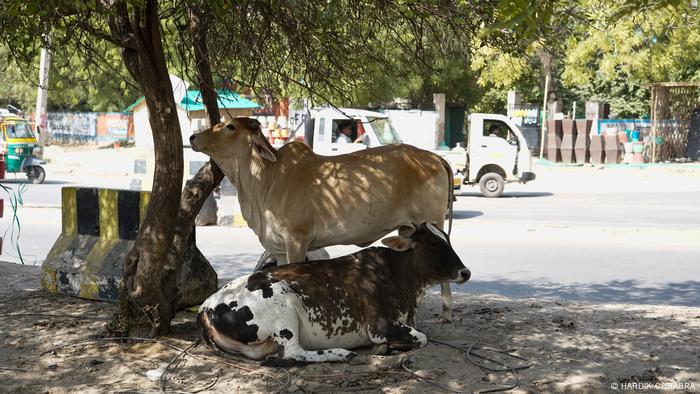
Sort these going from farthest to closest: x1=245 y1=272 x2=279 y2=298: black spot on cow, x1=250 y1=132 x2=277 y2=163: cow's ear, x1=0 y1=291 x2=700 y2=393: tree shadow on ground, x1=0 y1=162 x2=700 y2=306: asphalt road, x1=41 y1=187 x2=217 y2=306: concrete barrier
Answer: x1=0 y1=162 x2=700 y2=306: asphalt road
x1=41 y1=187 x2=217 y2=306: concrete barrier
x1=250 y1=132 x2=277 y2=163: cow's ear
x1=245 y1=272 x2=279 y2=298: black spot on cow
x1=0 y1=291 x2=700 y2=393: tree shadow on ground

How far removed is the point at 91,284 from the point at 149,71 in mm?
2366

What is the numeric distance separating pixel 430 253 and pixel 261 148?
163 cm

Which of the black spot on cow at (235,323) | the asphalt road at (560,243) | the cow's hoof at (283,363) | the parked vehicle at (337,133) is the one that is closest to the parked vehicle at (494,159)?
the asphalt road at (560,243)

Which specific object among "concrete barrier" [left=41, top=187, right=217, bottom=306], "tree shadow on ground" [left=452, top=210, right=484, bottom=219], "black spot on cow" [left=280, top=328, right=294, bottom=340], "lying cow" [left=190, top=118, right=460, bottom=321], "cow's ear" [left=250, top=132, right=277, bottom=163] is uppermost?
"cow's ear" [left=250, top=132, right=277, bottom=163]

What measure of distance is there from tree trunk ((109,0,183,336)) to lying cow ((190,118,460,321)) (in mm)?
567

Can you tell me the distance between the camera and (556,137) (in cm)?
3169

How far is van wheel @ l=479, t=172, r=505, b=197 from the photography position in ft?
68.6

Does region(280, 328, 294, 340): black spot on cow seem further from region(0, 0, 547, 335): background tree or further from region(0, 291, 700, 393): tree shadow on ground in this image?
region(0, 0, 547, 335): background tree

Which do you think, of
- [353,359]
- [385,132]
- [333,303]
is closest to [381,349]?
[353,359]

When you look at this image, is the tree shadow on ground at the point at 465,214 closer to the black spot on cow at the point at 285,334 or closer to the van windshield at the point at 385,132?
the van windshield at the point at 385,132

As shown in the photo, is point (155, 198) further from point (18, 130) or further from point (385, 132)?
point (18, 130)

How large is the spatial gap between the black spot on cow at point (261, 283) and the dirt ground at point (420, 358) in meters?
0.46

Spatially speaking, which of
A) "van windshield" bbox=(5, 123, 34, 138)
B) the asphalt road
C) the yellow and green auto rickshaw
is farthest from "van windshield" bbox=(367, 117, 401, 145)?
"van windshield" bbox=(5, 123, 34, 138)

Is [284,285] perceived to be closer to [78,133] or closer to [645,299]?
[645,299]
